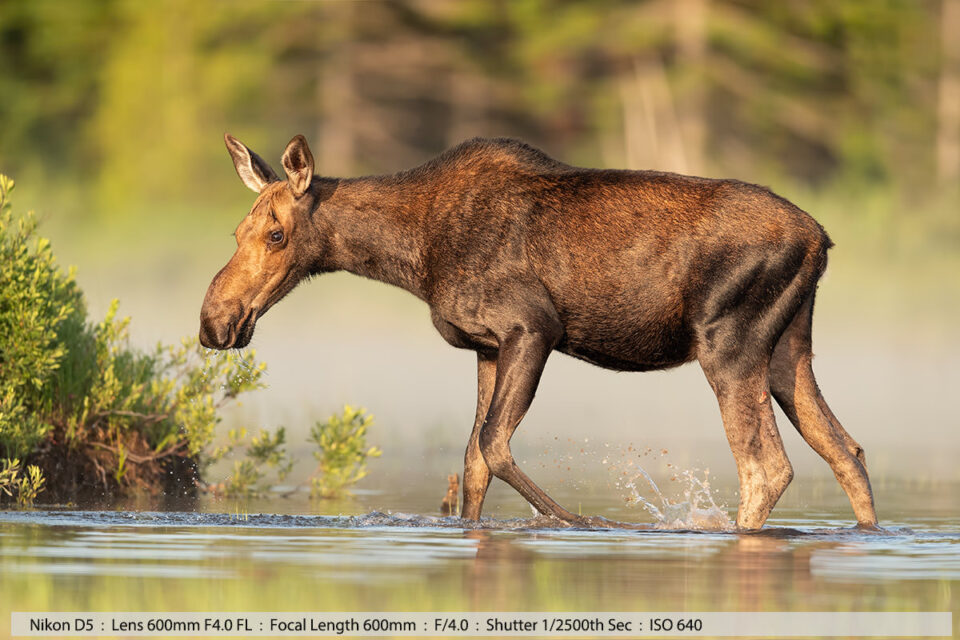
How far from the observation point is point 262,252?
11320 millimetres

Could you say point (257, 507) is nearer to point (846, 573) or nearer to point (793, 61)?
point (846, 573)

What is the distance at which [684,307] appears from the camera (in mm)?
11055

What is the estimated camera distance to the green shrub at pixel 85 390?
11914mm

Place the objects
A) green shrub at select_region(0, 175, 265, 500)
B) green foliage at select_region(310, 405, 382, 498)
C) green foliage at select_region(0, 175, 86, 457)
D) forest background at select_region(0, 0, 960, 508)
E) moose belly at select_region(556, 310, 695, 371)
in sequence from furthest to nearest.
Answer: forest background at select_region(0, 0, 960, 508), green foliage at select_region(310, 405, 382, 498), green shrub at select_region(0, 175, 265, 500), green foliage at select_region(0, 175, 86, 457), moose belly at select_region(556, 310, 695, 371)

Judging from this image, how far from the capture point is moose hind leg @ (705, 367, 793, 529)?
36.0 feet

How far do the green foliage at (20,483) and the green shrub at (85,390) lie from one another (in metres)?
0.09

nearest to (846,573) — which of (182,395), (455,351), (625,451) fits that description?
(182,395)

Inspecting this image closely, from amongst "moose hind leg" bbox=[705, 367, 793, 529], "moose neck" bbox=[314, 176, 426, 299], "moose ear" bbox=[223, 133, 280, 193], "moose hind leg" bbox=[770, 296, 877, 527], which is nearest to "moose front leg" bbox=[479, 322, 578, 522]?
"moose neck" bbox=[314, 176, 426, 299]

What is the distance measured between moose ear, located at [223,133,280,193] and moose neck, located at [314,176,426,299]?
337 millimetres

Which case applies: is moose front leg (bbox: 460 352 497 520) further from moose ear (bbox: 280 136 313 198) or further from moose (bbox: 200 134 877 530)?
moose ear (bbox: 280 136 313 198)

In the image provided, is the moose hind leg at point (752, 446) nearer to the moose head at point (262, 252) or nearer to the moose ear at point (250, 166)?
the moose head at point (262, 252)

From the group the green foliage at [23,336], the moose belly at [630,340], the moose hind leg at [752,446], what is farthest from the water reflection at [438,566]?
the moose belly at [630,340]

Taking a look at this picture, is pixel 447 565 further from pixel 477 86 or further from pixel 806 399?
pixel 477 86

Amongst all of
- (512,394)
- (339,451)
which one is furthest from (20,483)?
(512,394)
